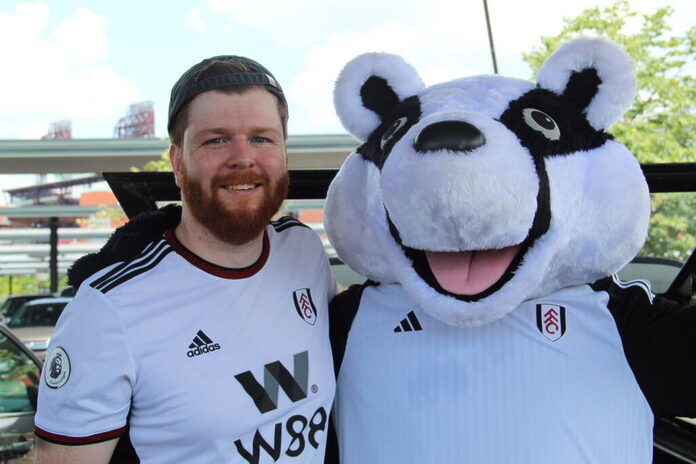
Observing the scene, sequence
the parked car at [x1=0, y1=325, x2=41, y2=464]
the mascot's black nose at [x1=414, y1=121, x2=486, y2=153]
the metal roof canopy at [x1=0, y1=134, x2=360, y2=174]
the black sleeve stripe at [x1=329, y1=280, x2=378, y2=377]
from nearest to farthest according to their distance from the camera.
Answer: the mascot's black nose at [x1=414, y1=121, x2=486, y2=153], the black sleeve stripe at [x1=329, y1=280, x2=378, y2=377], the parked car at [x1=0, y1=325, x2=41, y2=464], the metal roof canopy at [x1=0, y1=134, x2=360, y2=174]

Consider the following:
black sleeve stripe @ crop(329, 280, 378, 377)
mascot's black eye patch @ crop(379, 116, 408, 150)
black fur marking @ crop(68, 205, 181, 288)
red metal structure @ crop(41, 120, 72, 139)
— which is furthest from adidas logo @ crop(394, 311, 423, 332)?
red metal structure @ crop(41, 120, 72, 139)

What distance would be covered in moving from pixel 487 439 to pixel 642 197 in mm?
759

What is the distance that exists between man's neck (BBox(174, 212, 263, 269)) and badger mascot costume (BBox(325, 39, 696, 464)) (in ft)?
1.47

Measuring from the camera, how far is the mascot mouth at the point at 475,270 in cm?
161

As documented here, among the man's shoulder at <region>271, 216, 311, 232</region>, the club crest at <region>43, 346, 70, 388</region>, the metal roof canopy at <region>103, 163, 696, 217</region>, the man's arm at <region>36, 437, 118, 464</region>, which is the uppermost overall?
the metal roof canopy at <region>103, 163, 696, 217</region>

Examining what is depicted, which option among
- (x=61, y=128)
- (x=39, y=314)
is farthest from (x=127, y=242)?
(x=61, y=128)

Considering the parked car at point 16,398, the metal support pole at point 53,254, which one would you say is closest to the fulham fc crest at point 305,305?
the parked car at point 16,398

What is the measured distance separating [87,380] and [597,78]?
63.2 inches

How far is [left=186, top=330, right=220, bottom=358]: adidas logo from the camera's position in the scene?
1800mm

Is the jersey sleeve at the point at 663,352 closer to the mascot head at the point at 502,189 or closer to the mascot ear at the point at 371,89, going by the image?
the mascot head at the point at 502,189

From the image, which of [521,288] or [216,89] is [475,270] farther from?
[216,89]

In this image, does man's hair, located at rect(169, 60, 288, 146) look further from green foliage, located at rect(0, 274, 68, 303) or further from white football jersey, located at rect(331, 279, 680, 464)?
green foliage, located at rect(0, 274, 68, 303)

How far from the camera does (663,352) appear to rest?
165 cm

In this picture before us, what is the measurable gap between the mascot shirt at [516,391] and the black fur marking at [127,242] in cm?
85
